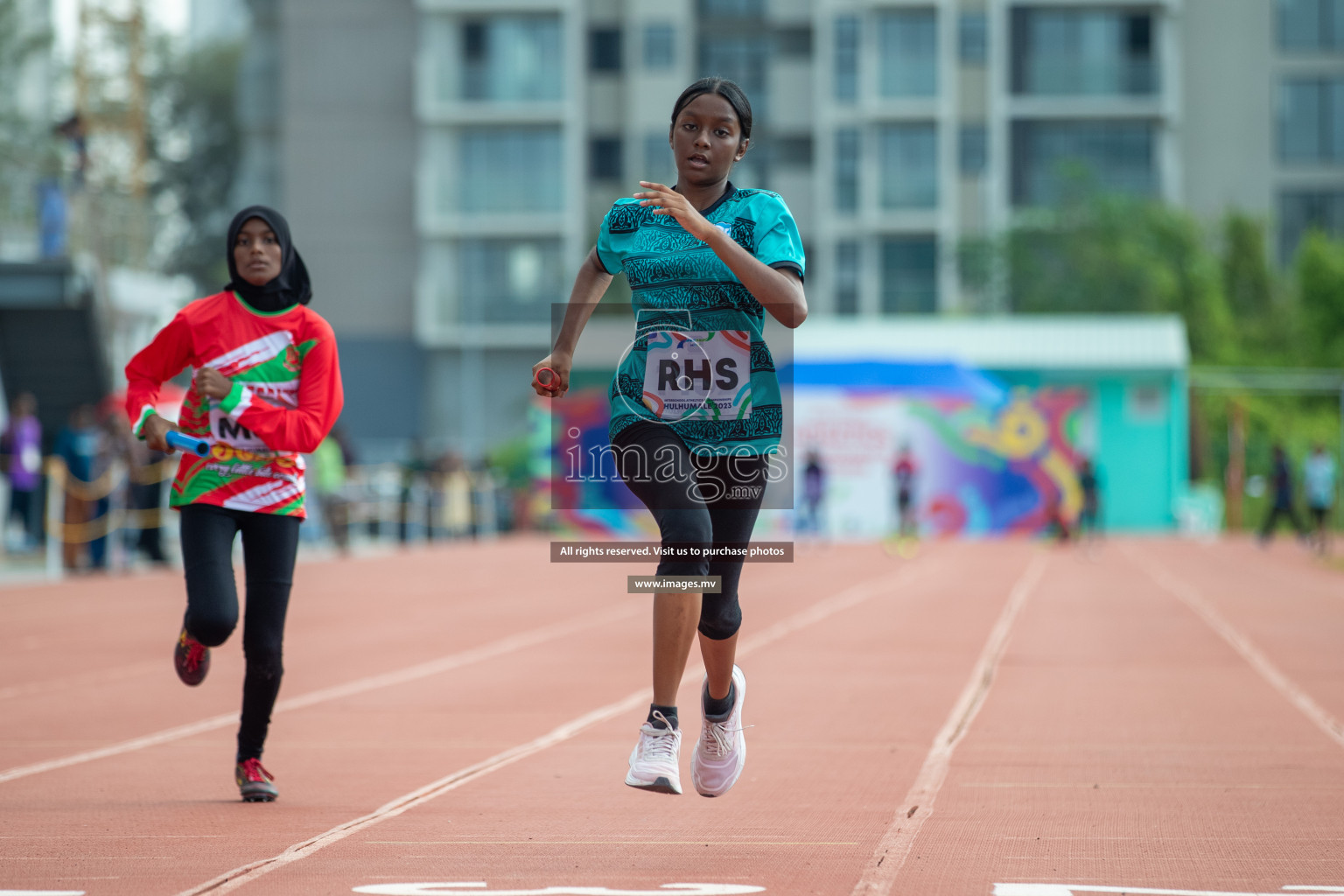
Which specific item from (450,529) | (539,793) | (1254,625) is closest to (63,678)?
(539,793)

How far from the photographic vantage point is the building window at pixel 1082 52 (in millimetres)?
57531

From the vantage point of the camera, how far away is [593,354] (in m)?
43.4

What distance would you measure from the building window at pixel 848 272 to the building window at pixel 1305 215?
1405 cm

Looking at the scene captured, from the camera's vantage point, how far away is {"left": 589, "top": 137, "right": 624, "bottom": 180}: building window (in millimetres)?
59594

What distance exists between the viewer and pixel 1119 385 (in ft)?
135

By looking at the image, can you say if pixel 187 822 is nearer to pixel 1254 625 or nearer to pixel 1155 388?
pixel 1254 625

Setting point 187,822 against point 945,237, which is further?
point 945,237

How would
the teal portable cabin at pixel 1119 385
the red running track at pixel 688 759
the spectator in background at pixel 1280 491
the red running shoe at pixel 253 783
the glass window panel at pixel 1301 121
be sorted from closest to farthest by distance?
the red running track at pixel 688 759, the red running shoe at pixel 253 783, the spectator in background at pixel 1280 491, the teal portable cabin at pixel 1119 385, the glass window panel at pixel 1301 121

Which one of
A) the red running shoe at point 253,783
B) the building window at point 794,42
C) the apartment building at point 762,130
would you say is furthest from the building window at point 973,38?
the red running shoe at point 253,783

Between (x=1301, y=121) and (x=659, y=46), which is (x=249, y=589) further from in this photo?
(x=1301, y=121)

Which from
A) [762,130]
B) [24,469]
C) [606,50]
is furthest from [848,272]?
[24,469]

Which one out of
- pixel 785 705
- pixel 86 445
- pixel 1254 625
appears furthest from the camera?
pixel 86 445

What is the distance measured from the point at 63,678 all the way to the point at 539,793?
17.8 ft

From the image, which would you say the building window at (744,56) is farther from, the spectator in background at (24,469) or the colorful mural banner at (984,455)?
the spectator in background at (24,469)
